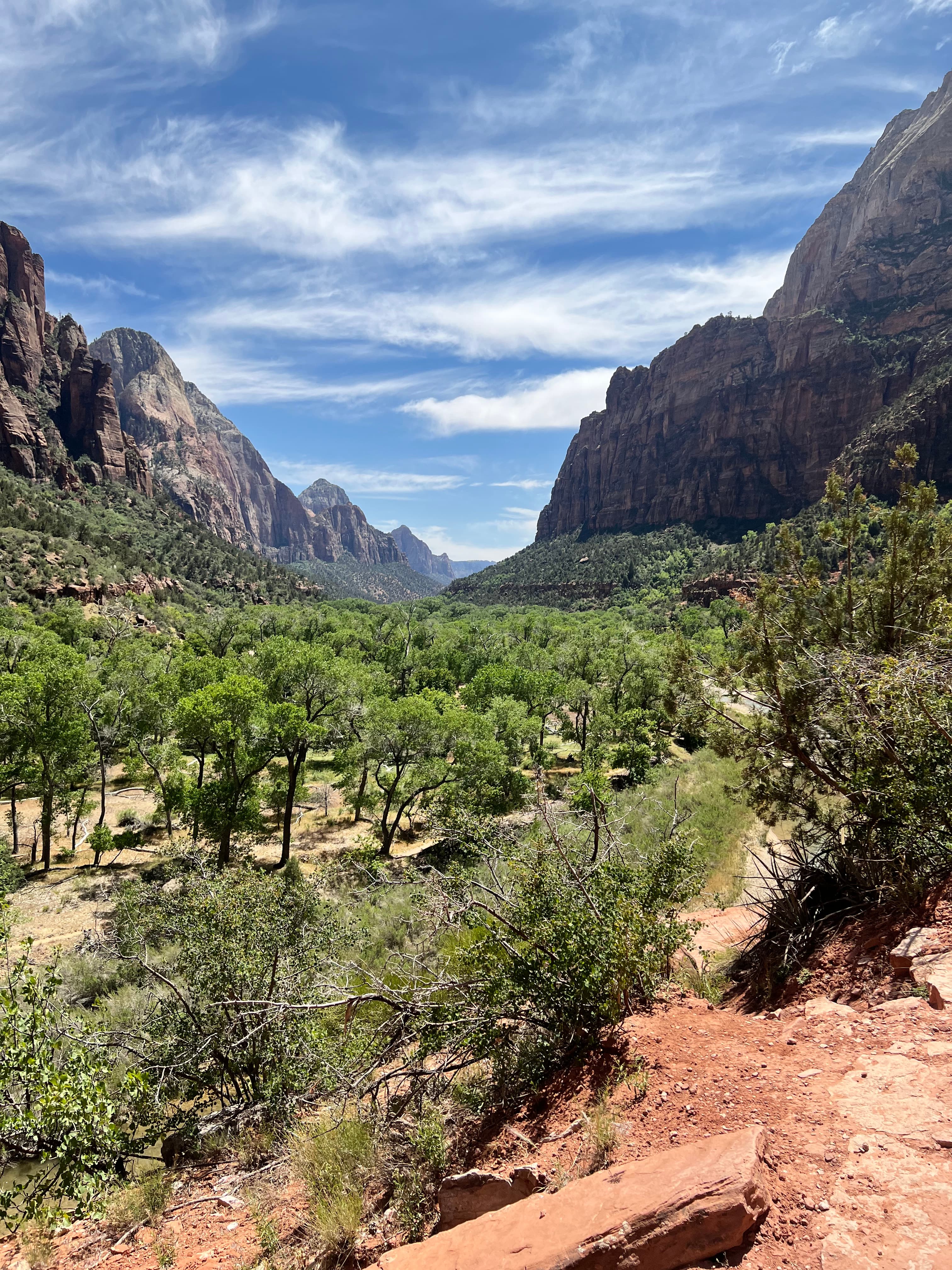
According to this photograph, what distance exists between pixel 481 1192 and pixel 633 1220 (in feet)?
5.47

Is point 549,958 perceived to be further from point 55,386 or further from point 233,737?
point 55,386

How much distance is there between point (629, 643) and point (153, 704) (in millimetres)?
27411

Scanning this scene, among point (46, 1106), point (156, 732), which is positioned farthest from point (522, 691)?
point (46, 1106)

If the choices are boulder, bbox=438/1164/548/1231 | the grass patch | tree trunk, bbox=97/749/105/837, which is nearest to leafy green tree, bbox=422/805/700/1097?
boulder, bbox=438/1164/548/1231

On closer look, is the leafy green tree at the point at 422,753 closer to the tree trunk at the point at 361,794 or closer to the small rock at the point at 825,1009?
the tree trunk at the point at 361,794

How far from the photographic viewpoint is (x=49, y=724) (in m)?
20.5

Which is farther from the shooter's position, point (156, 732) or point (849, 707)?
point (156, 732)

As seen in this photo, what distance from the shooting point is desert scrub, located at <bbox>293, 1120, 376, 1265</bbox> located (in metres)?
4.67

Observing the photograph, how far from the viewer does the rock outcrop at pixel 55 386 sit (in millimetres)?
90500

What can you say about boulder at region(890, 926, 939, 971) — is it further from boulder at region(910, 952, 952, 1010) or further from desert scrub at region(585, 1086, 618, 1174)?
desert scrub at region(585, 1086, 618, 1174)

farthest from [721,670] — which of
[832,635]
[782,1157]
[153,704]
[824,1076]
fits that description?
[153,704]

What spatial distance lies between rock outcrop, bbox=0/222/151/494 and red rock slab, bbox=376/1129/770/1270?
105m

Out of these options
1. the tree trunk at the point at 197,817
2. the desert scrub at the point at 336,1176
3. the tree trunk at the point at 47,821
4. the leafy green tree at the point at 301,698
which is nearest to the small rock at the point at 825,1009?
the desert scrub at the point at 336,1176

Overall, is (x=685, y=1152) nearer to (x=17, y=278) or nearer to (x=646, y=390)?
(x=17, y=278)
